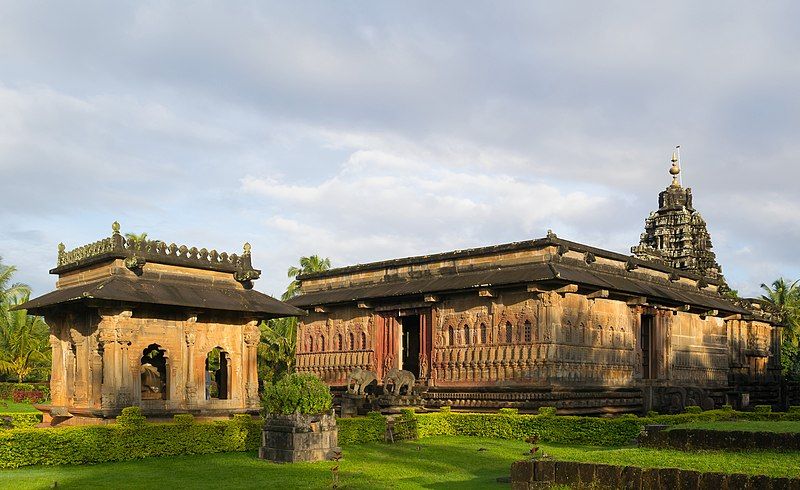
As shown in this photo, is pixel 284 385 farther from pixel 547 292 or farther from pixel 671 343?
pixel 671 343

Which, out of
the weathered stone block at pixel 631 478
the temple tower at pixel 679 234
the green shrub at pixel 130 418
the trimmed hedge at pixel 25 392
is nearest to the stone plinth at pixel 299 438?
the green shrub at pixel 130 418

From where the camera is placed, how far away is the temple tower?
54.8m

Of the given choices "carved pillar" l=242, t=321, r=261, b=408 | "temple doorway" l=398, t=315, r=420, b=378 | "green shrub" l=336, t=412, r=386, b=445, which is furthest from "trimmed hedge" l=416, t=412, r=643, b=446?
"temple doorway" l=398, t=315, r=420, b=378

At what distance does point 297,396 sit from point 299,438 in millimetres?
977

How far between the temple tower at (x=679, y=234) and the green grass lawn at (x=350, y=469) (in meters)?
35.7

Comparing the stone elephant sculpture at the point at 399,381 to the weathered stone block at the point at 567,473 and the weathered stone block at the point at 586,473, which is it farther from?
the weathered stone block at the point at 586,473

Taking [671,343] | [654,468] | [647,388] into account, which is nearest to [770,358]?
[671,343]

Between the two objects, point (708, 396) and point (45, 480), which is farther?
point (708, 396)

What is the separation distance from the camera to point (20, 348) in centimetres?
5734

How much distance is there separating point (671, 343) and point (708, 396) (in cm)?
297

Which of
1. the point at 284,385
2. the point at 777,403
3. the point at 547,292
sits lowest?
the point at 777,403

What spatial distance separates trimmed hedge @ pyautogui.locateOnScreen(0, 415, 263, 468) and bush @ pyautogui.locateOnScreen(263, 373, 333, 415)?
257 cm

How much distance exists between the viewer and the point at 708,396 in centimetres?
3303

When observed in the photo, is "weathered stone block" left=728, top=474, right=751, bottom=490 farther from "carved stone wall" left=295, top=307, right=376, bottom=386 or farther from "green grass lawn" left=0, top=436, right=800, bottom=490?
"carved stone wall" left=295, top=307, right=376, bottom=386
